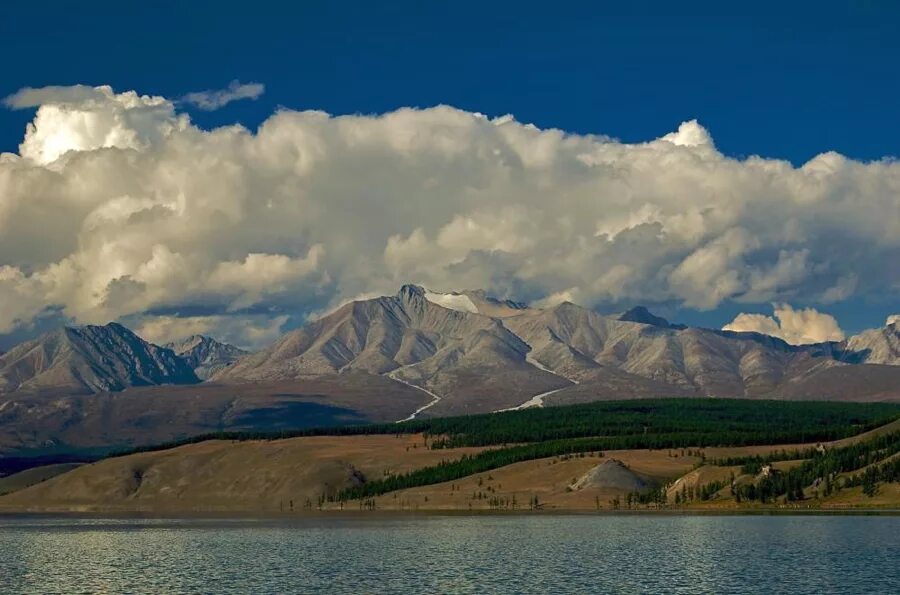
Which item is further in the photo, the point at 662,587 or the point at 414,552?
the point at 414,552

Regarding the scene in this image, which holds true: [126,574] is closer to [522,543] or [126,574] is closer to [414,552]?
[414,552]

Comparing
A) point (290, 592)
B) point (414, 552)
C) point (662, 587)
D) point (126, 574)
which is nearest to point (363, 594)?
point (290, 592)

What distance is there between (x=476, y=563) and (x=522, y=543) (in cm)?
3853

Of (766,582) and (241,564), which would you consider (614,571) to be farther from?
(241,564)

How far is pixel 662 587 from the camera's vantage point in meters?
127

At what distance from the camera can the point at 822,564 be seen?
14612 centimetres

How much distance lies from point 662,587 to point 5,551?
119881 mm

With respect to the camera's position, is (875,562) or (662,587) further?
(875,562)

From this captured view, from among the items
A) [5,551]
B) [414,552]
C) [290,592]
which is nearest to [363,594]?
[290,592]

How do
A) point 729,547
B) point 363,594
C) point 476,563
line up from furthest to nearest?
point 729,547
point 476,563
point 363,594

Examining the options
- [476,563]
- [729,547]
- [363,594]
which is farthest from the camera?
[729,547]

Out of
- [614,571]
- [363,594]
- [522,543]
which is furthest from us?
[522,543]

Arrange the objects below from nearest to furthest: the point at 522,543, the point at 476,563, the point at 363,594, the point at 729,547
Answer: the point at 363,594, the point at 476,563, the point at 729,547, the point at 522,543

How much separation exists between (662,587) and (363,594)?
32063 mm
